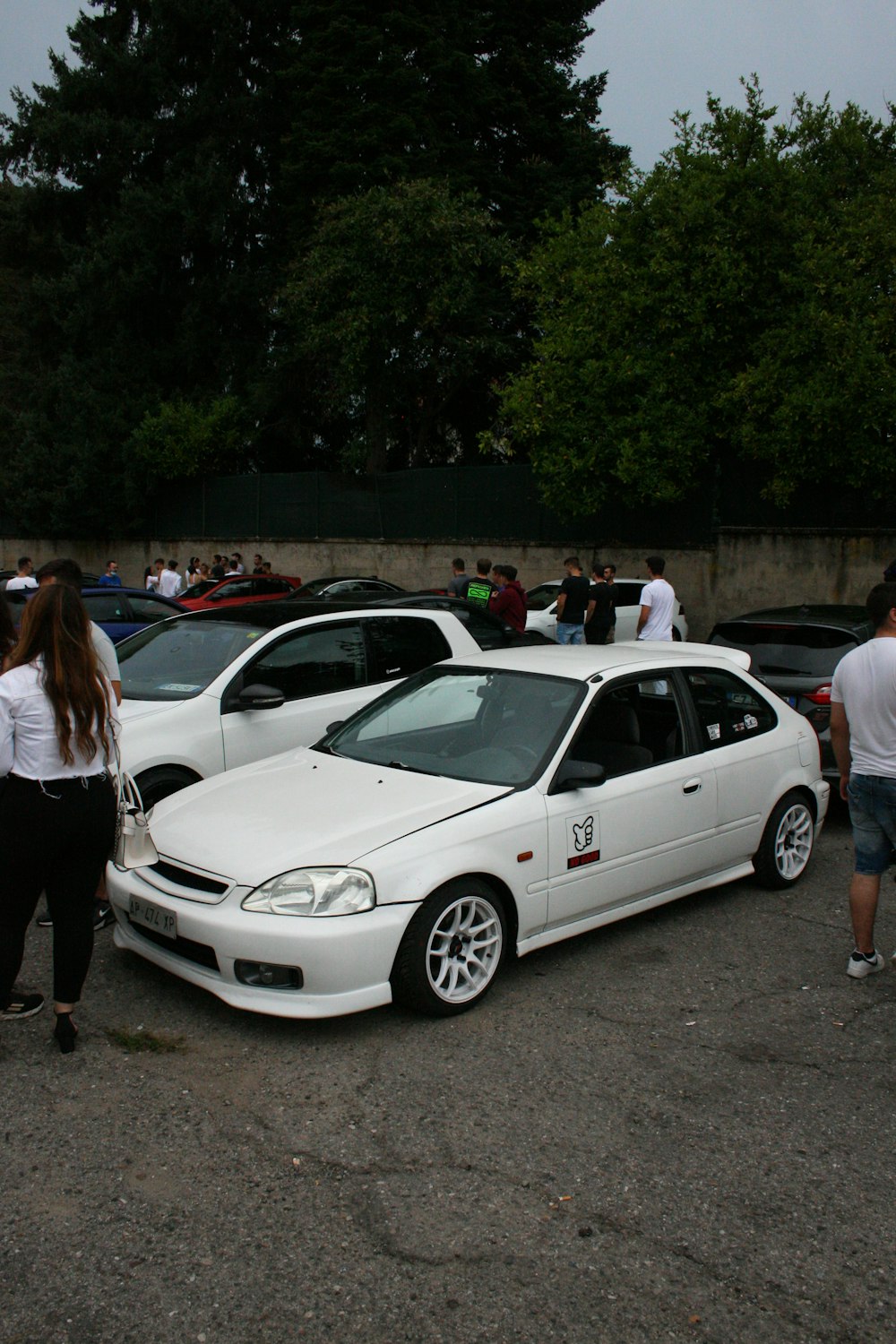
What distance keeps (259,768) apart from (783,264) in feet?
47.8

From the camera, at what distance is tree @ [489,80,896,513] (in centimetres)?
1557

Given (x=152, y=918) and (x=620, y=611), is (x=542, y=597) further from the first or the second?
(x=152, y=918)

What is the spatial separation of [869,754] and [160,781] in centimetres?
394

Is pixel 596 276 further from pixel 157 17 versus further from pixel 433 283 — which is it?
pixel 157 17

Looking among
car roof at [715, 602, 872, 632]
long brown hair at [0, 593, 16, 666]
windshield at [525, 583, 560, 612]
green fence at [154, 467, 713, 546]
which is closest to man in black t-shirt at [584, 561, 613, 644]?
car roof at [715, 602, 872, 632]

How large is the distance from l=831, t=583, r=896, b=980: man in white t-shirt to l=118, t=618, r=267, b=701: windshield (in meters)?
3.88

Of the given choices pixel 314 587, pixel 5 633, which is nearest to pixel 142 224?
pixel 314 587

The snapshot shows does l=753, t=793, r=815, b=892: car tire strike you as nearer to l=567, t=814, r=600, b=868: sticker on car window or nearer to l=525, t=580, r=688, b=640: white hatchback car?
l=567, t=814, r=600, b=868: sticker on car window

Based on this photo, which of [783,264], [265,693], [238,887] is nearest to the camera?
[238,887]

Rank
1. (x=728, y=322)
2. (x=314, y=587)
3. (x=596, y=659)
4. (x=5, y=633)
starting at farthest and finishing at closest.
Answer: (x=314, y=587), (x=728, y=322), (x=596, y=659), (x=5, y=633)

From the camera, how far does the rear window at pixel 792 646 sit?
27.1 ft

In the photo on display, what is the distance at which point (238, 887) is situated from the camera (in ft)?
14.5

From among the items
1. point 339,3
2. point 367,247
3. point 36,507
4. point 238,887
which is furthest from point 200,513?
point 238,887

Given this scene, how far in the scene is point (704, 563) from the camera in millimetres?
19812
